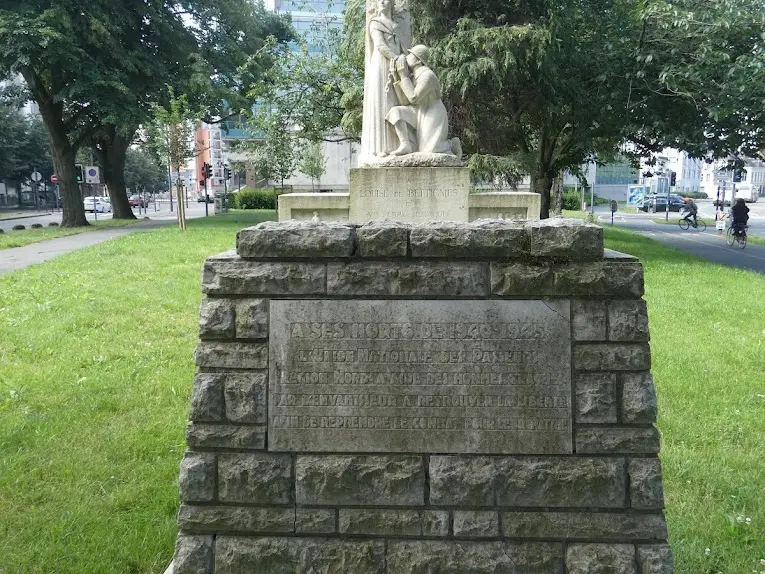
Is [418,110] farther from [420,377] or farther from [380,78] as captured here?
[420,377]

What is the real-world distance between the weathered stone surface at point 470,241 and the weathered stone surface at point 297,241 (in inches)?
11.4

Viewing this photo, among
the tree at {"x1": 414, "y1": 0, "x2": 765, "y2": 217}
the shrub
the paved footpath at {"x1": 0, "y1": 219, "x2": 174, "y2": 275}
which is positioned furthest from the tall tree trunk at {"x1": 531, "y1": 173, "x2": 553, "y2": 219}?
the shrub

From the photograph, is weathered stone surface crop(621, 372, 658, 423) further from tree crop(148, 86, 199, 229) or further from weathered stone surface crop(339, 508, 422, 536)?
tree crop(148, 86, 199, 229)

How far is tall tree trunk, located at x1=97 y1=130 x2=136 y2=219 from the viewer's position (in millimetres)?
29969

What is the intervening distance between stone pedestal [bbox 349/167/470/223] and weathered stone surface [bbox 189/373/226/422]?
633 cm

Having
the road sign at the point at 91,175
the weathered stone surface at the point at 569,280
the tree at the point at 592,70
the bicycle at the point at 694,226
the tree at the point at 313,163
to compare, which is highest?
the tree at the point at 592,70

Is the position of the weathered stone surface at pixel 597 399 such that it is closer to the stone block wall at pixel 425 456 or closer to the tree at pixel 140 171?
the stone block wall at pixel 425 456

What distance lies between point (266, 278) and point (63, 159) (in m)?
24.6

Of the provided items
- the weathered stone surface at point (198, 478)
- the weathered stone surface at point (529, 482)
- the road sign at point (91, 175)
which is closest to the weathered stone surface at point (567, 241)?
the weathered stone surface at point (529, 482)

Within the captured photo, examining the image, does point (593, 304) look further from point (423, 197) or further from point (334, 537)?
point (423, 197)

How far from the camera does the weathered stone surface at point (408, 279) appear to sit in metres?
2.95

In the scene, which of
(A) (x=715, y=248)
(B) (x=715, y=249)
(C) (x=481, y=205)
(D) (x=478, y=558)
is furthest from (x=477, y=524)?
(A) (x=715, y=248)

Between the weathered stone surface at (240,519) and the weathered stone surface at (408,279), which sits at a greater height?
the weathered stone surface at (408,279)

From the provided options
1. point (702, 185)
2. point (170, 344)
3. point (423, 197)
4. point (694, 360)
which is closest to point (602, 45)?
point (423, 197)
